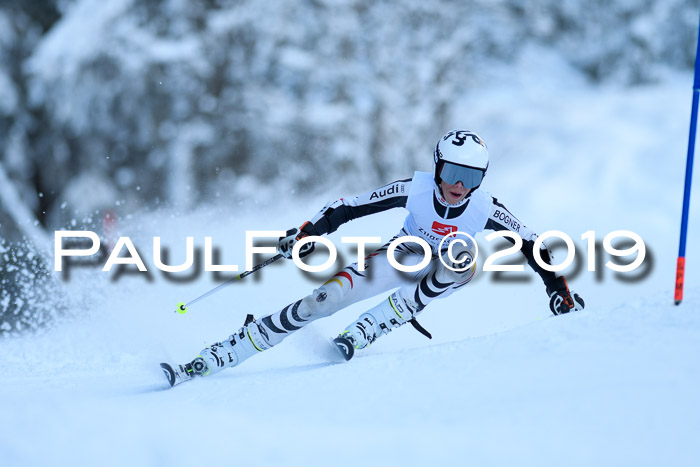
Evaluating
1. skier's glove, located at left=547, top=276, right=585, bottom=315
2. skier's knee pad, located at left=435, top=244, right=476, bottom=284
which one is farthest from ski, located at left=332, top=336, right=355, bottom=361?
skier's glove, located at left=547, top=276, right=585, bottom=315

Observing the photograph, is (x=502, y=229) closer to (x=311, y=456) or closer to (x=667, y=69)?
(x=311, y=456)

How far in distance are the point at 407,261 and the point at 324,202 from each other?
32.9 feet

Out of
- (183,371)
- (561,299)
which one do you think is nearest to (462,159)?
(561,299)

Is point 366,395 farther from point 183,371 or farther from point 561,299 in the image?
point 561,299

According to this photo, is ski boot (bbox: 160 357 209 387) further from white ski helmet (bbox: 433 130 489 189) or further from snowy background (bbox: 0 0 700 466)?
white ski helmet (bbox: 433 130 489 189)

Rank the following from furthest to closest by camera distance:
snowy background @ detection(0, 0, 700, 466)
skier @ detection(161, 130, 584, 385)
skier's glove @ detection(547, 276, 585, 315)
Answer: skier's glove @ detection(547, 276, 585, 315) → skier @ detection(161, 130, 584, 385) → snowy background @ detection(0, 0, 700, 466)

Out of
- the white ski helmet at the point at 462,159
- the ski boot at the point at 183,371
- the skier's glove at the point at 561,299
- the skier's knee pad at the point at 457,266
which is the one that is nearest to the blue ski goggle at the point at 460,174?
the white ski helmet at the point at 462,159

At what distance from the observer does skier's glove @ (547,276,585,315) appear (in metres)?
4.54

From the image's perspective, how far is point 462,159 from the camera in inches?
170

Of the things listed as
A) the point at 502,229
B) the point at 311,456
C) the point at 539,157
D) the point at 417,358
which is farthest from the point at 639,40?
the point at 311,456

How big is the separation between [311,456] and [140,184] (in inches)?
511

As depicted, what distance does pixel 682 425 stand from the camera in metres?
2.68

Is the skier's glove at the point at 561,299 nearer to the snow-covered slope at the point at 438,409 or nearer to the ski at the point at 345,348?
the snow-covered slope at the point at 438,409

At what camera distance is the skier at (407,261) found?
4355 millimetres
